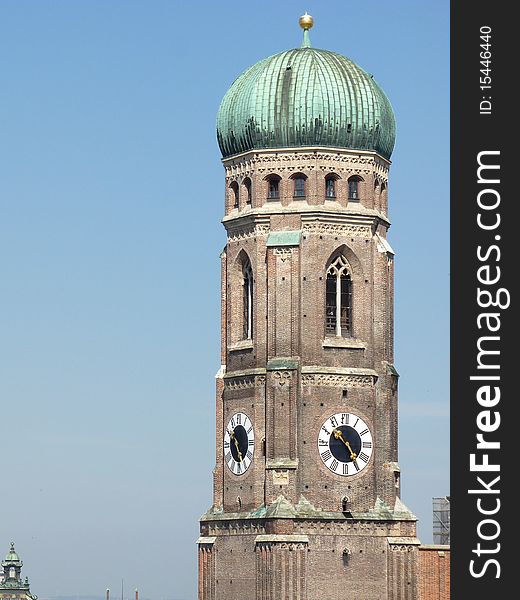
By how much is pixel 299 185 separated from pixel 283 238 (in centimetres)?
279

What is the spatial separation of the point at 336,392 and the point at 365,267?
5.97 meters

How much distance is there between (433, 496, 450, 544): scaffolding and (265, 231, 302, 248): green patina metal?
68.2 feet

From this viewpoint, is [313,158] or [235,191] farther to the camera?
[235,191]

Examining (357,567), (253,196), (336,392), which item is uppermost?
(253,196)

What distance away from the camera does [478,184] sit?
50.9m

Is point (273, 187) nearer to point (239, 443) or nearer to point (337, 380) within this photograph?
point (337, 380)

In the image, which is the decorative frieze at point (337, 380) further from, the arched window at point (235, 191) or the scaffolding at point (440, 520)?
the scaffolding at point (440, 520)

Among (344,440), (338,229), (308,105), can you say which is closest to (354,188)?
(338,229)

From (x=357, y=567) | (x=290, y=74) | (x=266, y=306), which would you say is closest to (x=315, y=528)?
(x=357, y=567)

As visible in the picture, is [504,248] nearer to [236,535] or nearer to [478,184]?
[478,184]

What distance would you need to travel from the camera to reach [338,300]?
9731 centimetres

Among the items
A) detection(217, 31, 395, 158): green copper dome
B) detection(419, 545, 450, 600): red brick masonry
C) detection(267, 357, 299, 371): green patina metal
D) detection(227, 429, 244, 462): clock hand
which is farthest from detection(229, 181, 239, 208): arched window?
detection(419, 545, 450, 600): red brick masonry

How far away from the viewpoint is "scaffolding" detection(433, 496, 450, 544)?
4318 inches

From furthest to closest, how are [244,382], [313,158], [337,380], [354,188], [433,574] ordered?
[354,188]
[244,382]
[313,158]
[433,574]
[337,380]
